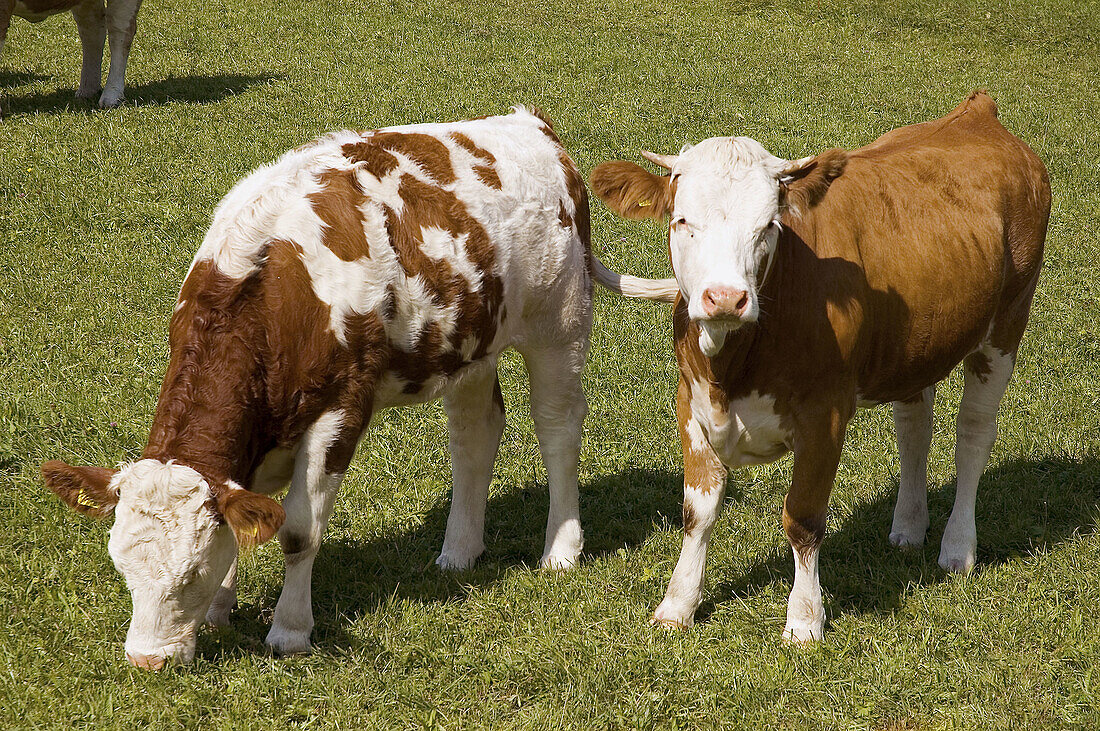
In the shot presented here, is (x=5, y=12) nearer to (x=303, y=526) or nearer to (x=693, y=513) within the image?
(x=303, y=526)

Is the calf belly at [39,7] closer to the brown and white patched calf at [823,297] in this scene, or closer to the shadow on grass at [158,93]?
the shadow on grass at [158,93]

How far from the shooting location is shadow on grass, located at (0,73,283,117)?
12797 mm

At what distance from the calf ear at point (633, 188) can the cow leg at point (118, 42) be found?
10257 mm

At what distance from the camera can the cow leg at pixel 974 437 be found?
580 centimetres

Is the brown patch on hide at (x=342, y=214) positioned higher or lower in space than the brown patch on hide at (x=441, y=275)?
higher

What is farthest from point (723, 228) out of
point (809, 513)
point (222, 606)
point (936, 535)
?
point (936, 535)

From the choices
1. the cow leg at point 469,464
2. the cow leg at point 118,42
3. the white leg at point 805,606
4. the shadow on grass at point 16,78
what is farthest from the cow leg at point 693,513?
the shadow on grass at point 16,78

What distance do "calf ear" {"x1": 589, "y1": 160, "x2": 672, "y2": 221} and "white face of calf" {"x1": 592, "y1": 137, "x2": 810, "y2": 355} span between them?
0.06ft

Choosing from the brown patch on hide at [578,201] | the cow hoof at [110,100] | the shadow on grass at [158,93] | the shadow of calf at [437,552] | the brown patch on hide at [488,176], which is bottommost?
the shadow on grass at [158,93]

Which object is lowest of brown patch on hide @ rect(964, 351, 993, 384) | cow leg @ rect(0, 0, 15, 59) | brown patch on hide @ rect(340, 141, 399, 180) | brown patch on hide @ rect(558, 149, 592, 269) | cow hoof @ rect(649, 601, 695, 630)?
cow hoof @ rect(649, 601, 695, 630)

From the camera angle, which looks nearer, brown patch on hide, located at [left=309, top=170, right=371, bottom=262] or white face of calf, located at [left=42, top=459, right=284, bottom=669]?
white face of calf, located at [left=42, top=459, right=284, bottom=669]

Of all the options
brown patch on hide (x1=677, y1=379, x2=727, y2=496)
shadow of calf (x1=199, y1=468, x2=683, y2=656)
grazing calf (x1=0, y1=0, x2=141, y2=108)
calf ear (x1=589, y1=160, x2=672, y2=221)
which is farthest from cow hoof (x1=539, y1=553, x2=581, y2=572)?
grazing calf (x1=0, y1=0, x2=141, y2=108)

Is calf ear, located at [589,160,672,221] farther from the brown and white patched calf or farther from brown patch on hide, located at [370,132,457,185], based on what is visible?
brown patch on hide, located at [370,132,457,185]

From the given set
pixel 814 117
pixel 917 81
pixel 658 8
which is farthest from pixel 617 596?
pixel 658 8
